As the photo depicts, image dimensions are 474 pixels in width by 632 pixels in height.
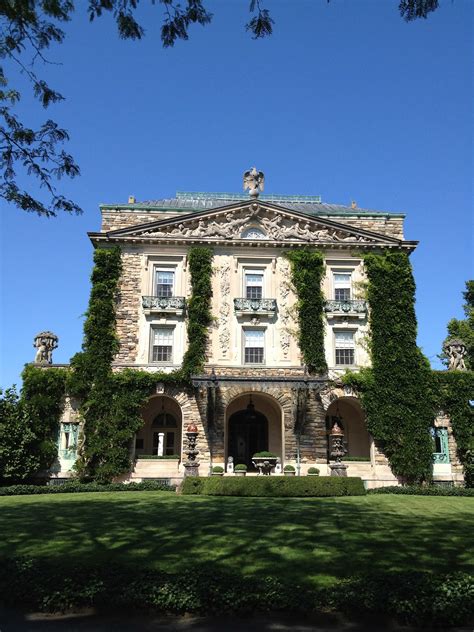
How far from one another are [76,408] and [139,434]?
13.3ft

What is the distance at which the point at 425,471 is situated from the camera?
2739 cm

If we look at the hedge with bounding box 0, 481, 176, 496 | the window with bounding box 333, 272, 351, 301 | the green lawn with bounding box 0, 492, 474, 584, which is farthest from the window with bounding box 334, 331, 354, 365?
the green lawn with bounding box 0, 492, 474, 584

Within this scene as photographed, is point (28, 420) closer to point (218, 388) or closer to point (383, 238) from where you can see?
point (218, 388)

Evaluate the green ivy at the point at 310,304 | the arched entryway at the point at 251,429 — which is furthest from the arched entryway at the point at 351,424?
the arched entryway at the point at 251,429

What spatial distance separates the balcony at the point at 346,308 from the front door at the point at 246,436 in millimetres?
7146

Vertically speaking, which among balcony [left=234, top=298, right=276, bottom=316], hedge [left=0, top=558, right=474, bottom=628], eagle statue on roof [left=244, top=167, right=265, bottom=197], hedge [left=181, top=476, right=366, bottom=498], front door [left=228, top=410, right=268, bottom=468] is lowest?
hedge [left=0, top=558, right=474, bottom=628]

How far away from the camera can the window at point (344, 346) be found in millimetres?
29969

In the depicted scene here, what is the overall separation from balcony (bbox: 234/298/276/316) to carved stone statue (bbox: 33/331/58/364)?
10254 millimetres

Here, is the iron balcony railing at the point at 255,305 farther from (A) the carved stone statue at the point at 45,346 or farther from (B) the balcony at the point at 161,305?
(A) the carved stone statue at the point at 45,346

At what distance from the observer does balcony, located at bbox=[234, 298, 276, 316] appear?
29969 millimetres

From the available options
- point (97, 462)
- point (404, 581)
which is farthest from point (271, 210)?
point (404, 581)

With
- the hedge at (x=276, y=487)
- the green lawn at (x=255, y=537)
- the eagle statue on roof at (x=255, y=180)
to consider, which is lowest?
the green lawn at (x=255, y=537)

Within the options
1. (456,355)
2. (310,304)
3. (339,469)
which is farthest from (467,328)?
(339,469)

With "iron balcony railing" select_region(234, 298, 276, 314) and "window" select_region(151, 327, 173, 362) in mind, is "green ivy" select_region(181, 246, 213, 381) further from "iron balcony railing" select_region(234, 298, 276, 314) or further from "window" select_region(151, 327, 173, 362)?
"iron balcony railing" select_region(234, 298, 276, 314)
